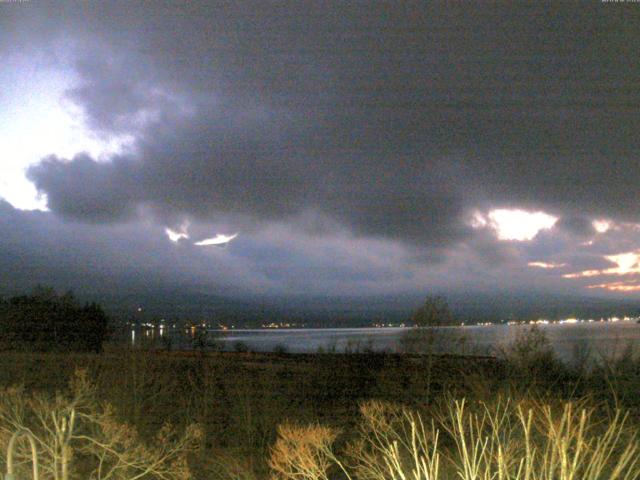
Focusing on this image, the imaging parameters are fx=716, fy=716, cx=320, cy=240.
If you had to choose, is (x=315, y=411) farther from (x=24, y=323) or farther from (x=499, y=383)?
(x=24, y=323)

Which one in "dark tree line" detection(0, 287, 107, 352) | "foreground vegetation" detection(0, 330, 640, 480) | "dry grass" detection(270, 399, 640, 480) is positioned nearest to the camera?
"dry grass" detection(270, 399, 640, 480)

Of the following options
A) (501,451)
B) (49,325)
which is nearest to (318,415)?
(501,451)

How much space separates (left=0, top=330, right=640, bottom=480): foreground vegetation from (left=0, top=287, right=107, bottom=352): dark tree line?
1419cm

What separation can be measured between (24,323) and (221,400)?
86.9 feet

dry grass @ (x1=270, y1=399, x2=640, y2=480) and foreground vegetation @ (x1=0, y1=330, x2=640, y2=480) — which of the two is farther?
foreground vegetation @ (x1=0, y1=330, x2=640, y2=480)

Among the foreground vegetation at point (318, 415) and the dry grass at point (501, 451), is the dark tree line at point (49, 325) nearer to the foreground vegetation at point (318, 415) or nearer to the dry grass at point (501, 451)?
the foreground vegetation at point (318, 415)

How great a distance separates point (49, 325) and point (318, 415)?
94.0ft

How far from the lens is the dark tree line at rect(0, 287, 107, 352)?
43.9 meters

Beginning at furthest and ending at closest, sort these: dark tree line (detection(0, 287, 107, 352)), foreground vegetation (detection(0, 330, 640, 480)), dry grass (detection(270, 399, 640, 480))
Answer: dark tree line (detection(0, 287, 107, 352)) → foreground vegetation (detection(0, 330, 640, 480)) → dry grass (detection(270, 399, 640, 480))

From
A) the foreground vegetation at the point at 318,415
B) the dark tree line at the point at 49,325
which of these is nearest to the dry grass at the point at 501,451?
the foreground vegetation at the point at 318,415

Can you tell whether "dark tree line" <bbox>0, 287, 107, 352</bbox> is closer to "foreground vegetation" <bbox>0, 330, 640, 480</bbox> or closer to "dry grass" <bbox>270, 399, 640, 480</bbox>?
"foreground vegetation" <bbox>0, 330, 640, 480</bbox>

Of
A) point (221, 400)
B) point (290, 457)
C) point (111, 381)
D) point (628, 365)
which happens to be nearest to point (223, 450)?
point (111, 381)

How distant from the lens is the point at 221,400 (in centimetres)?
2348

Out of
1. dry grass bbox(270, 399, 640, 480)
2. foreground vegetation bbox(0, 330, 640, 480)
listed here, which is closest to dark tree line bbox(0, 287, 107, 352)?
foreground vegetation bbox(0, 330, 640, 480)
